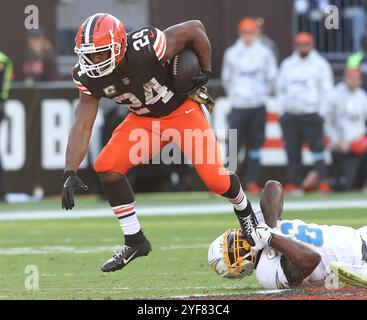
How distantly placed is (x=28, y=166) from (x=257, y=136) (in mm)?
2920

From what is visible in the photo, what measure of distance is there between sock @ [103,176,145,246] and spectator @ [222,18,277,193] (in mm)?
6955

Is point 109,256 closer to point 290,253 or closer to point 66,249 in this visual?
point 66,249

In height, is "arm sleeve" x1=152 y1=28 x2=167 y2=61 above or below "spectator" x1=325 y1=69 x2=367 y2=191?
above

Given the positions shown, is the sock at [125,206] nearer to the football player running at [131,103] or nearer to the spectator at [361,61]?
the football player running at [131,103]

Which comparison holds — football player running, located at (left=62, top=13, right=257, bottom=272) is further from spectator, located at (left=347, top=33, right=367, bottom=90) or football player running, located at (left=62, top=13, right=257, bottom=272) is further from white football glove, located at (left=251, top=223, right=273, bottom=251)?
spectator, located at (left=347, top=33, right=367, bottom=90)

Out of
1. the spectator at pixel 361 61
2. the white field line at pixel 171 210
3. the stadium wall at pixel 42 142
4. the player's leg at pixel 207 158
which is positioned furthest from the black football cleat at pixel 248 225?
the spectator at pixel 361 61

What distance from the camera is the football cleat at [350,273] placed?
6379 mm

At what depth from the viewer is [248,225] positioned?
730 cm

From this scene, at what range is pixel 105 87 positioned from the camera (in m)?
7.27

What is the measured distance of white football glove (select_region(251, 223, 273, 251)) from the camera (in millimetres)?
6641

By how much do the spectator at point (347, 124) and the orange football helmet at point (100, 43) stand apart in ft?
27.2

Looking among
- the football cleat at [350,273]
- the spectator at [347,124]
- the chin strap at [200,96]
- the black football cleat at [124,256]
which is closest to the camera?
the football cleat at [350,273]

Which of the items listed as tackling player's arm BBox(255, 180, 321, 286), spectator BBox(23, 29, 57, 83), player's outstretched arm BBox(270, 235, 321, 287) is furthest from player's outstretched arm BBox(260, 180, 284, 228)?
spectator BBox(23, 29, 57, 83)

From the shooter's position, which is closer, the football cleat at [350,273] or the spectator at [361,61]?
the football cleat at [350,273]
